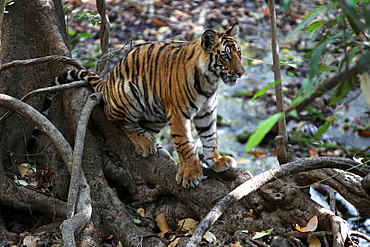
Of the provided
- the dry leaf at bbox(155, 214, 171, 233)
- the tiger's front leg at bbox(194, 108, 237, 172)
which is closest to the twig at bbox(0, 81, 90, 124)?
the tiger's front leg at bbox(194, 108, 237, 172)

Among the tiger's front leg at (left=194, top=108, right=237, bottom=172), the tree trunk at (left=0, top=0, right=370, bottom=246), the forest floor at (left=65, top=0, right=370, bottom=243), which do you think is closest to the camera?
the tree trunk at (left=0, top=0, right=370, bottom=246)

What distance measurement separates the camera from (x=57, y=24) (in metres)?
4.64

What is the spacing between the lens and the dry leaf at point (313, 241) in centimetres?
332

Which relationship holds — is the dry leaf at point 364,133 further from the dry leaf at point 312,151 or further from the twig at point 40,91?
the twig at point 40,91

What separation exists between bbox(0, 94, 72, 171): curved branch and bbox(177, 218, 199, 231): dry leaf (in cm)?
108

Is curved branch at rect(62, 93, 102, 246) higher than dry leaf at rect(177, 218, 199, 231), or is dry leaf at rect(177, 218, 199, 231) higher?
curved branch at rect(62, 93, 102, 246)

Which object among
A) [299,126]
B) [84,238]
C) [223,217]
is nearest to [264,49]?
[299,126]

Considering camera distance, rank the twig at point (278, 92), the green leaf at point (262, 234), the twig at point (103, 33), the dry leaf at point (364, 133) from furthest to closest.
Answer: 1. the dry leaf at point (364, 133)
2. the twig at point (103, 33)
3. the green leaf at point (262, 234)
4. the twig at point (278, 92)

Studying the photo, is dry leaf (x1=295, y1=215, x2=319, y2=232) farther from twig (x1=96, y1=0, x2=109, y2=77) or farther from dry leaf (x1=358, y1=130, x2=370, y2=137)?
dry leaf (x1=358, y1=130, x2=370, y2=137)

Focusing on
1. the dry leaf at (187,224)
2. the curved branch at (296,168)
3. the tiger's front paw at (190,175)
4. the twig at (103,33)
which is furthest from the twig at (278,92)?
the twig at (103,33)

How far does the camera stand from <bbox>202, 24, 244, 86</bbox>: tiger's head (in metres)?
3.82

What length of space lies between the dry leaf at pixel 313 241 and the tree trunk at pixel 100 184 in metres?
0.06

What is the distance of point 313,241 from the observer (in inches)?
132

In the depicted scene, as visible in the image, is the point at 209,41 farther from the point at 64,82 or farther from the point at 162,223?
the point at 162,223
